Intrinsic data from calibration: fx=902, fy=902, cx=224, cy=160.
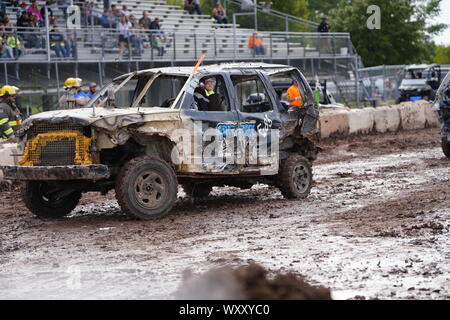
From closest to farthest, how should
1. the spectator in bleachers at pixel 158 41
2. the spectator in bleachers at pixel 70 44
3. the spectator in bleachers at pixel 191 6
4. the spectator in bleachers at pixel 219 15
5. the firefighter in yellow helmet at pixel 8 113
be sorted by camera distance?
the firefighter in yellow helmet at pixel 8 113 < the spectator in bleachers at pixel 70 44 < the spectator in bleachers at pixel 158 41 < the spectator in bleachers at pixel 219 15 < the spectator in bleachers at pixel 191 6

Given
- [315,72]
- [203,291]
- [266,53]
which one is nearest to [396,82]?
[315,72]

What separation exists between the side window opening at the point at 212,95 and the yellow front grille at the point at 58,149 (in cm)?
190

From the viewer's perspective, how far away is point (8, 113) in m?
16.7

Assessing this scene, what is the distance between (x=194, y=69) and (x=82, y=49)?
38.6 feet

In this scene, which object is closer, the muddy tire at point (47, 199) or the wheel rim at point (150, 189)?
the wheel rim at point (150, 189)

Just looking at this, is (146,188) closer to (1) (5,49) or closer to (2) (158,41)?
(1) (5,49)

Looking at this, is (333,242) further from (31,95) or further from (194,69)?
(31,95)

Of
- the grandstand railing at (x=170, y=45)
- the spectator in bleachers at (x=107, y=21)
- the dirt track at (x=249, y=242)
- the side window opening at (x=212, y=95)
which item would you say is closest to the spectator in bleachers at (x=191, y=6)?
the grandstand railing at (x=170, y=45)

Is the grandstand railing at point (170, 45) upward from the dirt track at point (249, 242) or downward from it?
upward

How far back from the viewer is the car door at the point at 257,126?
40.8 ft

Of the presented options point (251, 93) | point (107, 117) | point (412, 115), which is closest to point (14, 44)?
point (251, 93)

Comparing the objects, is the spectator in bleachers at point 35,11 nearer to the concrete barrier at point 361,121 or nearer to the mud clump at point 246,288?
the concrete barrier at point 361,121

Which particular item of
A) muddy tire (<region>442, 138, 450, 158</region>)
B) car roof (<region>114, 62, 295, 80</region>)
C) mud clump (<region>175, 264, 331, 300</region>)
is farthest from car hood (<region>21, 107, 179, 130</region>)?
muddy tire (<region>442, 138, 450, 158</region>)

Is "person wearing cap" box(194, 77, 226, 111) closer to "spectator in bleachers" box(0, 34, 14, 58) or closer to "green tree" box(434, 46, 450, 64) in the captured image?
"spectator in bleachers" box(0, 34, 14, 58)
